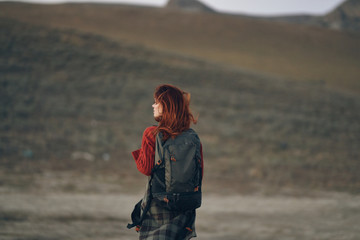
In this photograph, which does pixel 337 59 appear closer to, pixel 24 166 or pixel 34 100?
pixel 34 100

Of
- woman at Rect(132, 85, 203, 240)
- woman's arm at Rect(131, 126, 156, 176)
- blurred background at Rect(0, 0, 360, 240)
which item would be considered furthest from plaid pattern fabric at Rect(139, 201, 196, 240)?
blurred background at Rect(0, 0, 360, 240)

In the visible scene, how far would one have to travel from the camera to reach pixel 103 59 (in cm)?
2880

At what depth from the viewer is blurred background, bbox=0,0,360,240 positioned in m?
8.99

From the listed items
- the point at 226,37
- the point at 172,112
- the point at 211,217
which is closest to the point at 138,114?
the point at 211,217

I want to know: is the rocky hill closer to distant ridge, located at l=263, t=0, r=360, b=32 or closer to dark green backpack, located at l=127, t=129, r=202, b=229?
dark green backpack, located at l=127, t=129, r=202, b=229

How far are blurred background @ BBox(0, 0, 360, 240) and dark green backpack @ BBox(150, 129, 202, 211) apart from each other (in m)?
4.09

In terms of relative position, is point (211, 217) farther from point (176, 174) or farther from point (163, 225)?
point (176, 174)

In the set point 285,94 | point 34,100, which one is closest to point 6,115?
point 34,100

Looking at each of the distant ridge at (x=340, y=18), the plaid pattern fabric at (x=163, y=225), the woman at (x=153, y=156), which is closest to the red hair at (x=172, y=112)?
the woman at (x=153, y=156)

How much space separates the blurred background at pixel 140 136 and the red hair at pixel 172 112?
421 centimetres

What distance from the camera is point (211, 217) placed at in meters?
9.48

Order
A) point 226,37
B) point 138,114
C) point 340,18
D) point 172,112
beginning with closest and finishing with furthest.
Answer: point 172,112 → point 138,114 → point 226,37 → point 340,18

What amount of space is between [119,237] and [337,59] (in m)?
47.7

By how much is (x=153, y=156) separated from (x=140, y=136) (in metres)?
15.5
